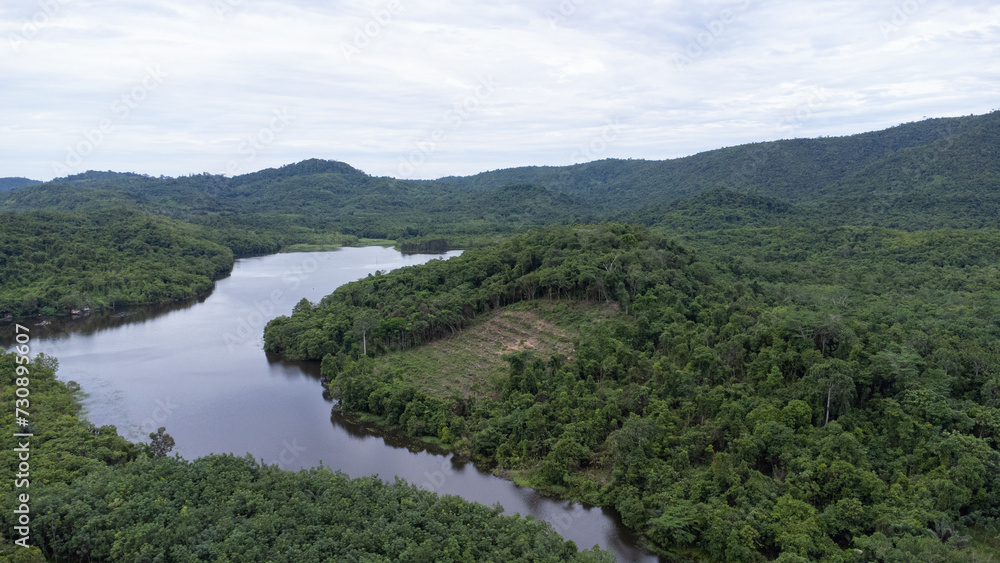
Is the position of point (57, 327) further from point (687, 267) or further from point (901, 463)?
point (901, 463)

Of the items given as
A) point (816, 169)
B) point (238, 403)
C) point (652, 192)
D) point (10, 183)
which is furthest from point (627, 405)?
point (10, 183)

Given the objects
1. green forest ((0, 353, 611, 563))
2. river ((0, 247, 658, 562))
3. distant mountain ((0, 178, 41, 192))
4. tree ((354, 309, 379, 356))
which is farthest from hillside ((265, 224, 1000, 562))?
distant mountain ((0, 178, 41, 192))

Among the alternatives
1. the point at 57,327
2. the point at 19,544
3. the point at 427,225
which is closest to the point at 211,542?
the point at 19,544

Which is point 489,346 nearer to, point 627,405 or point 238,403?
point 627,405

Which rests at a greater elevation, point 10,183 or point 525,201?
point 10,183

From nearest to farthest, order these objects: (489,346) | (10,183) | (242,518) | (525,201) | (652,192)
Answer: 1. (242,518)
2. (489,346)
3. (525,201)
4. (652,192)
5. (10,183)

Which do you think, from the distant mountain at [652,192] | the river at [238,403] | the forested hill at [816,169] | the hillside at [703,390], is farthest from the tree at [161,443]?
the forested hill at [816,169]
